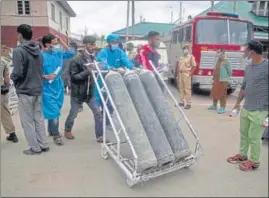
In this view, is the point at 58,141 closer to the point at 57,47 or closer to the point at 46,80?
the point at 46,80

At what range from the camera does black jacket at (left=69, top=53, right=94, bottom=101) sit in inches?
152

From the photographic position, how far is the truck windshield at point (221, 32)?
333 inches

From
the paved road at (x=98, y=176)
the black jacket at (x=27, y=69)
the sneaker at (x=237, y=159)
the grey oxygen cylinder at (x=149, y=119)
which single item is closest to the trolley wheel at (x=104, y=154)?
the paved road at (x=98, y=176)

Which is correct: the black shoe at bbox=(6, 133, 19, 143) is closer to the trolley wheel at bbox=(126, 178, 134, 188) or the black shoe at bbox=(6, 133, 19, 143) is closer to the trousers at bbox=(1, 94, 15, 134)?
the trousers at bbox=(1, 94, 15, 134)

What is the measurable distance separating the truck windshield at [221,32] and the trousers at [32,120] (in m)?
6.14

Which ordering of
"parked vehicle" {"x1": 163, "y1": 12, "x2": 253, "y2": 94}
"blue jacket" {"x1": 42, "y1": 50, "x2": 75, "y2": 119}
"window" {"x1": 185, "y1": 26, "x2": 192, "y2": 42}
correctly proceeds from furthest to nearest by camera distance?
→ "window" {"x1": 185, "y1": 26, "x2": 192, "y2": 42}
"parked vehicle" {"x1": 163, "y1": 12, "x2": 253, "y2": 94}
"blue jacket" {"x1": 42, "y1": 50, "x2": 75, "y2": 119}

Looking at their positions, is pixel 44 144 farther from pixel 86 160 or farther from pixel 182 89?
pixel 182 89

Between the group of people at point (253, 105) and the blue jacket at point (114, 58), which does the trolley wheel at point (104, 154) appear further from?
the group of people at point (253, 105)

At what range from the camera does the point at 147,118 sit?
3104 millimetres

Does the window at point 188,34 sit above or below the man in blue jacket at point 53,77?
above

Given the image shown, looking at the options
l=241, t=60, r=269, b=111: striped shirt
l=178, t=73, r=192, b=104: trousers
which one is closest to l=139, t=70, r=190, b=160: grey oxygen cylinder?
l=241, t=60, r=269, b=111: striped shirt

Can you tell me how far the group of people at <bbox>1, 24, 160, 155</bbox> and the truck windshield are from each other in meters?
4.49

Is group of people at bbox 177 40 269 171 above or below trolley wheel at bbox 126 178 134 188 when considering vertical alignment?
above

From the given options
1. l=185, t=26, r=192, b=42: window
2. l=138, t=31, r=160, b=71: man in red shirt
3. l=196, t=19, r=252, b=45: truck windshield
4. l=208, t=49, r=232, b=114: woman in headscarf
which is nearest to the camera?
l=138, t=31, r=160, b=71: man in red shirt
